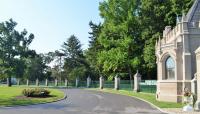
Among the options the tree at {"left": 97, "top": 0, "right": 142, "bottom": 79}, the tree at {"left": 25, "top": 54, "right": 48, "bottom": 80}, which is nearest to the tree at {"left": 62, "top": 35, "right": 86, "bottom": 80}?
the tree at {"left": 25, "top": 54, "right": 48, "bottom": 80}

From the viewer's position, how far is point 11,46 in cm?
8138

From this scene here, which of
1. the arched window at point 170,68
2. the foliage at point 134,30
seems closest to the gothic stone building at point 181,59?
the arched window at point 170,68

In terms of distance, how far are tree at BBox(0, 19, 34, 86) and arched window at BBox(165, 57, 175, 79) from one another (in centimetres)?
5050

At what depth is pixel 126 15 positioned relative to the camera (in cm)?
5775

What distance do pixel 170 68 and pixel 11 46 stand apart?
55.0m

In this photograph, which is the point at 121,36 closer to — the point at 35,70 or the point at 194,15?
the point at 194,15

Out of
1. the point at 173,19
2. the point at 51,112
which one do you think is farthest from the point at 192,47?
the point at 173,19

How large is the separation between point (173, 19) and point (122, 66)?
39.1 ft

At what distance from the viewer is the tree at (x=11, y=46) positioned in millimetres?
78812

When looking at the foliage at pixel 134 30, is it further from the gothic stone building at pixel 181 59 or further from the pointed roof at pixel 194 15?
the gothic stone building at pixel 181 59

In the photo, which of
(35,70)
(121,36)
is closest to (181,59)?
(121,36)

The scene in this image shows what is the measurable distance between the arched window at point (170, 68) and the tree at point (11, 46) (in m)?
50.5

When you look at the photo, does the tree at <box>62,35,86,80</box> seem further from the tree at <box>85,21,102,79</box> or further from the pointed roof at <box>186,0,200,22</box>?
the pointed roof at <box>186,0,200,22</box>

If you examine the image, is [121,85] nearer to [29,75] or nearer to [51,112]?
[51,112]
